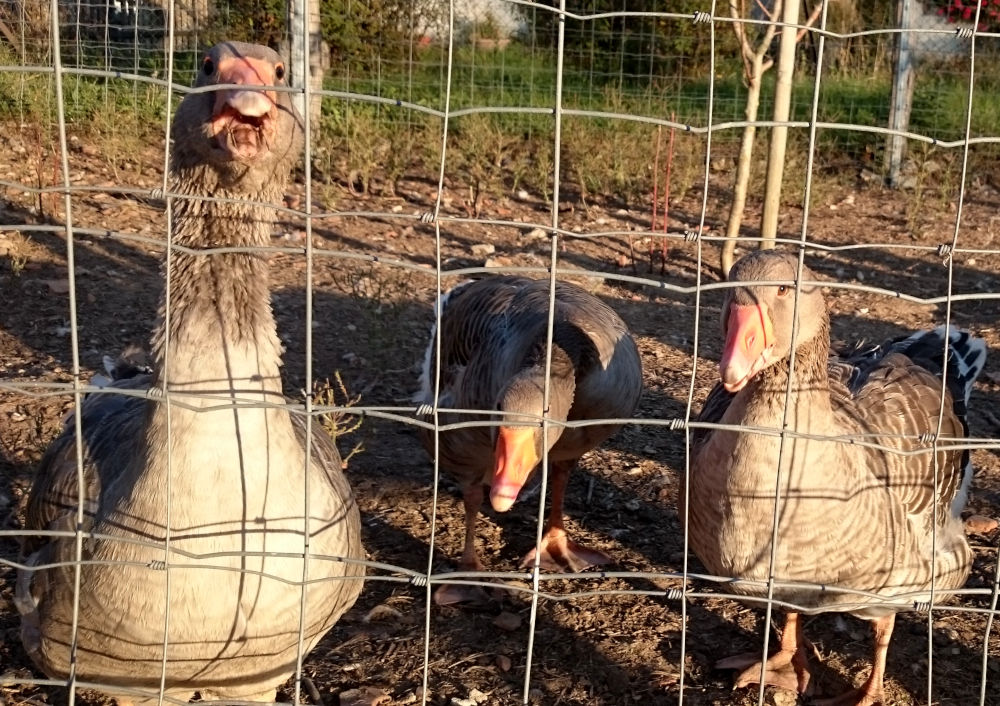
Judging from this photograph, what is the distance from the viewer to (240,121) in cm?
254

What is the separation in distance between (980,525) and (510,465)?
2386 millimetres

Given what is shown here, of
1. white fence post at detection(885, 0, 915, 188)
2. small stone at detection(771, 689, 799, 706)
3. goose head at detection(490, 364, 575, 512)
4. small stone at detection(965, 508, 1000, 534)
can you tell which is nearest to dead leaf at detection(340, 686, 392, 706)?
goose head at detection(490, 364, 575, 512)

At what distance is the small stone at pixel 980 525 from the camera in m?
4.66

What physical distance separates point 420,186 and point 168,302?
24.6 ft

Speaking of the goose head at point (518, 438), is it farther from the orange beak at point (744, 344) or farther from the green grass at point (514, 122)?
the green grass at point (514, 122)

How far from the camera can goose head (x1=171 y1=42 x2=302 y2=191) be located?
8.18 feet

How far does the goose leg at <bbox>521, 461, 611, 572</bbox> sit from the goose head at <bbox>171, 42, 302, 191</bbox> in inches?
91.6

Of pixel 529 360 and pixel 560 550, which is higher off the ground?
pixel 529 360

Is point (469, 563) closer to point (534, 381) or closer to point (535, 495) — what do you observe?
point (535, 495)

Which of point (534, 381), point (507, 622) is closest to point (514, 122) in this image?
point (534, 381)

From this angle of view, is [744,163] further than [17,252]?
Yes

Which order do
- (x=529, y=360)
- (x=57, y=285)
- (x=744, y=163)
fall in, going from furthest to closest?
(x=744, y=163) < (x=57, y=285) < (x=529, y=360)

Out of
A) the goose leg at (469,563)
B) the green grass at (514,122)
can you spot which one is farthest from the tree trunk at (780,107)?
the goose leg at (469,563)

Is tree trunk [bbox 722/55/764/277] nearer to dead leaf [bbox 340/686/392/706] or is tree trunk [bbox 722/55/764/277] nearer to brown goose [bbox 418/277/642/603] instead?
brown goose [bbox 418/277/642/603]
